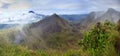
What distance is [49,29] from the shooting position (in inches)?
7013

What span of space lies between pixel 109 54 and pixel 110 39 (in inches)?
17.4

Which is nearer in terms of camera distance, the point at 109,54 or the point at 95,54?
the point at 109,54

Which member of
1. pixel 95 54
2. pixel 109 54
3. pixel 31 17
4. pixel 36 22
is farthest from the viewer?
pixel 36 22

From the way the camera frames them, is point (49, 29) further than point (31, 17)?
Yes

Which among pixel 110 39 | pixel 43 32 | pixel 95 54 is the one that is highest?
pixel 110 39

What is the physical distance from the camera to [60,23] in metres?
200

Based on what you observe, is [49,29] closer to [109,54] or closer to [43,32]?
[43,32]

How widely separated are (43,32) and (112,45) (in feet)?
537

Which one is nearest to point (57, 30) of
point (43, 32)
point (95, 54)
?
point (43, 32)

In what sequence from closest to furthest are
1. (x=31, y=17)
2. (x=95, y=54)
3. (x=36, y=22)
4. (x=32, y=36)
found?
(x=95, y=54)
(x=32, y=36)
(x=31, y=17)
(x=36, y=22)

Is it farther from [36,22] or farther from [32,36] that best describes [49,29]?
[32,36]

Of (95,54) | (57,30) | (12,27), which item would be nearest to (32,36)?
(12,27)

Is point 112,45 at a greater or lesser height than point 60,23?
greater

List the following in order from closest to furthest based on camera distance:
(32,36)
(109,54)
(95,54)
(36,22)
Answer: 1. (109,54)
2. (95,54)
3. (32,36)
4. (36,22)
